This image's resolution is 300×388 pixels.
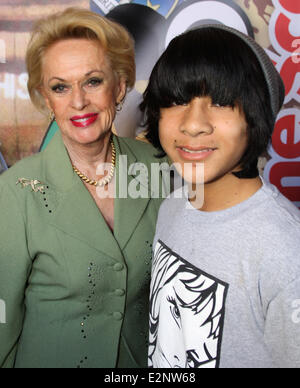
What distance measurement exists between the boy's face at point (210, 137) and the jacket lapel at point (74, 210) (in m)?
0.47

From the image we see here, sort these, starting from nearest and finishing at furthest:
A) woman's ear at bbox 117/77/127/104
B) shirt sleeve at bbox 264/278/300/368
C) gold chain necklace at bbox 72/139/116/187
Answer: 1. shirt sleeve at bbox 264/278/300/368
2. gold chain necklace at bbox 72/139/116/187
3. woman's ear at bbox 117/77/127/104

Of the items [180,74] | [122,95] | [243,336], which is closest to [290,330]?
[243,336]

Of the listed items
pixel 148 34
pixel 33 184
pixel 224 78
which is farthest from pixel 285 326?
pixel 148 34

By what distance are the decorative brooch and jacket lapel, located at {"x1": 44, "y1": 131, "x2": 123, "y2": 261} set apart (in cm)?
4

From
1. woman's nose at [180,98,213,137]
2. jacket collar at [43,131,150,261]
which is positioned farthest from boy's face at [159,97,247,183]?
jacket collar at [43,131,150,261]

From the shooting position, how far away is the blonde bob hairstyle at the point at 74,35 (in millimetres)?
1375

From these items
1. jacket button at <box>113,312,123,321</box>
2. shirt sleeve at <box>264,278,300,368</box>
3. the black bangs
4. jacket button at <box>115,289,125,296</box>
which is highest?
the black bangs

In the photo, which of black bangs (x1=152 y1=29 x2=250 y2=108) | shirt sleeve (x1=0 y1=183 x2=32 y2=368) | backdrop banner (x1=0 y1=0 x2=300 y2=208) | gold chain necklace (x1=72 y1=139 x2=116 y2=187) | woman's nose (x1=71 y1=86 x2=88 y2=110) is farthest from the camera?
backdrop banner (x1=0 y1=0 x2=300 y2=208)

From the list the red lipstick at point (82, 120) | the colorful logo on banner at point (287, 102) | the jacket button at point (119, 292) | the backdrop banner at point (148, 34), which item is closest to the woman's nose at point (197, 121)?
the red lipstick at point (82, 120)

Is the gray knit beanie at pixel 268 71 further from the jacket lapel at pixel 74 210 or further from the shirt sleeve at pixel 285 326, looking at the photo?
the jacket lapel at pixel 74 210

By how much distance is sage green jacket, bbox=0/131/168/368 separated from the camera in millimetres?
1259

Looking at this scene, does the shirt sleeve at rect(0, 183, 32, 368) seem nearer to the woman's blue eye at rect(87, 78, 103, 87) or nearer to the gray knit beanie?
the woman's blue eye at rect(87, 78, 103, 87)
